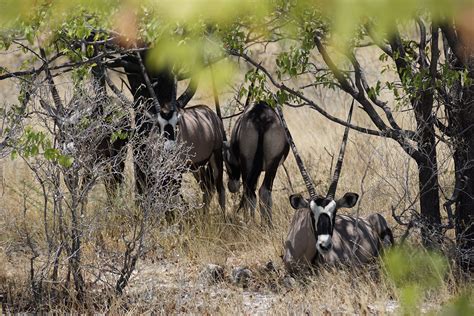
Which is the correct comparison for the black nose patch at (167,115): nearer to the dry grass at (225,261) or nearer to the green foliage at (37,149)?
the dry grass at (225,261)

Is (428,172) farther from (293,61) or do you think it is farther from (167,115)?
(167,115)

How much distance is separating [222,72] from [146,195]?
15.2 ft

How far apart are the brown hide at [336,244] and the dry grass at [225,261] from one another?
185mm

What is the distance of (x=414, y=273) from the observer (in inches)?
228

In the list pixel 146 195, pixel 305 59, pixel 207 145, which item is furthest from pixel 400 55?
pixel 207 145

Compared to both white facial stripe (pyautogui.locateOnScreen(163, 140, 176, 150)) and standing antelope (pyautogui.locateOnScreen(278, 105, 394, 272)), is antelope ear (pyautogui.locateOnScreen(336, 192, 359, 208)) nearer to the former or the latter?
standing antelope (pyautogui.locateOnScreen(278, 105, 394, 272))

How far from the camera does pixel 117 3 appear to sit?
8.26 ft

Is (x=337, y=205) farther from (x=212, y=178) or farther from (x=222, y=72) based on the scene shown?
(x=222, y=72)

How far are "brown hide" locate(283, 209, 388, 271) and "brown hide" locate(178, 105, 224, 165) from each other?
2781 mm

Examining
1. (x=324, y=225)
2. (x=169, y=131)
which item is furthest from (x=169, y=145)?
(x=324, y=225)

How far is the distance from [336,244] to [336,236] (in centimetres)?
8

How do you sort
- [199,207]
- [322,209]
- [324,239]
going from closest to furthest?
[324,239]
[322,209]
[199,207]

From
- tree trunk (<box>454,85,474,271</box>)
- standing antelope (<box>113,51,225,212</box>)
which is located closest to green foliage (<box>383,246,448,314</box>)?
tree trunk (<box>454,85,474,271</box>)

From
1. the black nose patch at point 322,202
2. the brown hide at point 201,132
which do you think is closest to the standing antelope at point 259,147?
the brown hide at point 201,132
